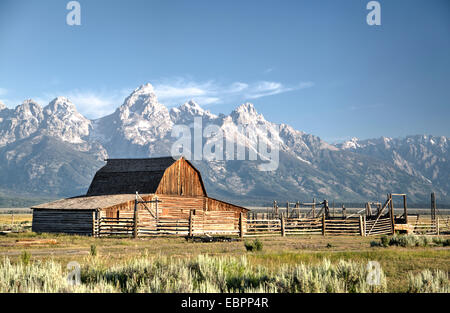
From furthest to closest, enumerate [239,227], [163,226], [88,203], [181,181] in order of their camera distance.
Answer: [181,181] → [88,203] → [163,226] → [239,227]

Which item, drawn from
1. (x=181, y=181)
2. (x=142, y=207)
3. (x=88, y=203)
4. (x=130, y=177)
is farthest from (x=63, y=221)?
(x=181, y=181)

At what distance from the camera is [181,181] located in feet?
145

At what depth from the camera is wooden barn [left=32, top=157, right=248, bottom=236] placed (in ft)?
113

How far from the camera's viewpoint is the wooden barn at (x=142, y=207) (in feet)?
113

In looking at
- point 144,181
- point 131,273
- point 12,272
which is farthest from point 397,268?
point 144,181

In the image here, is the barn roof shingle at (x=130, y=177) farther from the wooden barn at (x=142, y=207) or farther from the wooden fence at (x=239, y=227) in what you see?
the wooden fence at (x=239, y=227)

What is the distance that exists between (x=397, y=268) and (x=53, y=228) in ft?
101

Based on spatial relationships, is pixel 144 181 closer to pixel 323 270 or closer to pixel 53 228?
pixel 53 228

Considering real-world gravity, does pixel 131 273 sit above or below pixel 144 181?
below

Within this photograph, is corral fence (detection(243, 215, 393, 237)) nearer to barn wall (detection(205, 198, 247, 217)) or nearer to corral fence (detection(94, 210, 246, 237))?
corral fence (detection(94, 210, 246, 237))

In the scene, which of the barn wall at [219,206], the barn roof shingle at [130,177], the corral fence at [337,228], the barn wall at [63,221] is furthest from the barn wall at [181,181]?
the corral fence at [337,228]

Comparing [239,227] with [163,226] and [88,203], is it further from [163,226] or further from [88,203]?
[88,203]

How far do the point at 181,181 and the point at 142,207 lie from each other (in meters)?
6.75
